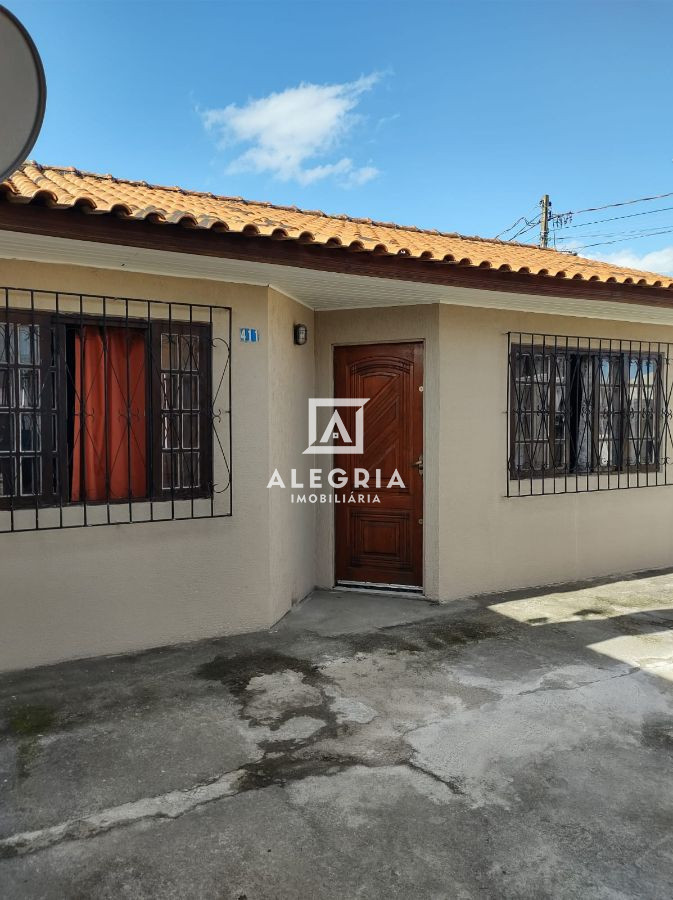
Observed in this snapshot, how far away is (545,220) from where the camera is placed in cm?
2620

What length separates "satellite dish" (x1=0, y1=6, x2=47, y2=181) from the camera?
74.0 inches

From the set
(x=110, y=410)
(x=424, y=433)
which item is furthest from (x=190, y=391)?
(x=424, y=433)

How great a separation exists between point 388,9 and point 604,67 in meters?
4.61

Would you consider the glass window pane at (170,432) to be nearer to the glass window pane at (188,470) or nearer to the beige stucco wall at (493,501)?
the glass window pane at (188,470)

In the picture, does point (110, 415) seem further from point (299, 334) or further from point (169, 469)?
point (299, 334)

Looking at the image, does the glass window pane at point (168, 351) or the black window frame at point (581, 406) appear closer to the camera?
the glass window pane at point (168, 351)

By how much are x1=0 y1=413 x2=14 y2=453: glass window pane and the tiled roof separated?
1612 mm

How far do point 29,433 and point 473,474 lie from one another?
13.8 feet

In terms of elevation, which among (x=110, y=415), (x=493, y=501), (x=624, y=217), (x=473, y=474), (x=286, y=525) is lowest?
(x=286, y=525)

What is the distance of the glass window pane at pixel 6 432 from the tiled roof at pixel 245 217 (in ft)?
5.29

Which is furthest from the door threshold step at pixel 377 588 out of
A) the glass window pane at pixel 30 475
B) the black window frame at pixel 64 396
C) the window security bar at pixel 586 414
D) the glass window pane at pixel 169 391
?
the glass window pane at pixel 30 475

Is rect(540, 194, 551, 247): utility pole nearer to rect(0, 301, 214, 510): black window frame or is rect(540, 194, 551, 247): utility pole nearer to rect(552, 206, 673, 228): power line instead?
rect(552, 206, 673, 228): power line

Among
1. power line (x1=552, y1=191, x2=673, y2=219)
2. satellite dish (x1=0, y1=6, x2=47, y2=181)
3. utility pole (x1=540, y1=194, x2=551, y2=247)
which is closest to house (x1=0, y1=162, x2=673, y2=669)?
satellite dish (x1=0, y1=6, x2=47, y2=181)

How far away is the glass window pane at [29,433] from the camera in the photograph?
4.53 meters
